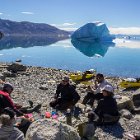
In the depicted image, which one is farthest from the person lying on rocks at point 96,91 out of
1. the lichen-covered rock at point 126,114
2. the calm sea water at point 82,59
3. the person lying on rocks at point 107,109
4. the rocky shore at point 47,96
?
the calm sea water at point 82,59

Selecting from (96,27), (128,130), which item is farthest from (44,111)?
(96,27)

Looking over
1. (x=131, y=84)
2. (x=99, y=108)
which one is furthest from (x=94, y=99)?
(x=131, y=84)

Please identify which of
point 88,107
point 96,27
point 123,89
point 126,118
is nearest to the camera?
point 126,118

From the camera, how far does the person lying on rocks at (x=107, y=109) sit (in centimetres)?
1092

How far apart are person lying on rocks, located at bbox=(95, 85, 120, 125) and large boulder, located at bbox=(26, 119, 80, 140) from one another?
3.16 meters

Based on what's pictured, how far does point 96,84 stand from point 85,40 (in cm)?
8324

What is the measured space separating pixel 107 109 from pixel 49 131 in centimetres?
381

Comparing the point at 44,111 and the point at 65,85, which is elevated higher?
the point at 65,85

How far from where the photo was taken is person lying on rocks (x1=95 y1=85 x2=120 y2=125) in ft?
35.8

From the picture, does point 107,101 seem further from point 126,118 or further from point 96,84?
point 96,84

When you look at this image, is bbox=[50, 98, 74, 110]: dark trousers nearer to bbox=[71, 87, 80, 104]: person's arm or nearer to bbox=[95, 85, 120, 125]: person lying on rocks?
bbox=[71, 87, 80, 104]: person's arm

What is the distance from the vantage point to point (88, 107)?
12969mm

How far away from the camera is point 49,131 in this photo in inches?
295

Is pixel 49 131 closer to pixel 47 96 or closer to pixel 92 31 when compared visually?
pixel 47 96
